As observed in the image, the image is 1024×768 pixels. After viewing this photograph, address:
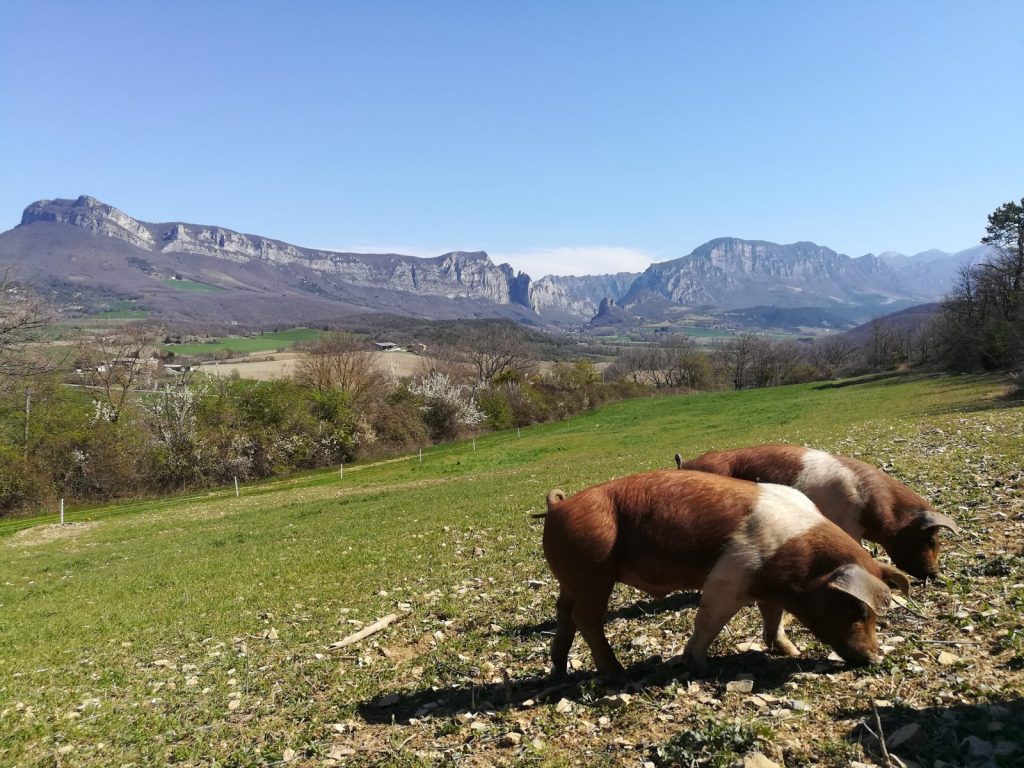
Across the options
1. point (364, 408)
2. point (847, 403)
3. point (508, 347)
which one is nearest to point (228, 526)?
point (364, 408)

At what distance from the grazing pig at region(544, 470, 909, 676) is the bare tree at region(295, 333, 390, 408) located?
65.9m

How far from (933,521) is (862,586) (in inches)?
120

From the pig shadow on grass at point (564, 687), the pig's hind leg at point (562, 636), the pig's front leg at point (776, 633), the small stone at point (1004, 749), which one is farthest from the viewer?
the pig's hind leg at point (562, 636)

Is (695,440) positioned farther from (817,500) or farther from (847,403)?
(817,500)

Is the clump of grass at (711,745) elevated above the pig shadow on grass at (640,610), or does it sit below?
above

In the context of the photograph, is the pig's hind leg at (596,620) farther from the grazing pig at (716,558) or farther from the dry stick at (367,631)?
the dry stick at (367,631)

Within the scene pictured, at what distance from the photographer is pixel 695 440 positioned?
39312 mm

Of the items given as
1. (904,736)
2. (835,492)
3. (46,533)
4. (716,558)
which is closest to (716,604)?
(716,558)

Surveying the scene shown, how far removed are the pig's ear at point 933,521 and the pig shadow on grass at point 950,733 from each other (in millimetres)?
3084

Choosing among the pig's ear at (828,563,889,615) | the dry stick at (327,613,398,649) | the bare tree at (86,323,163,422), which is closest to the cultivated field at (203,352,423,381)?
the bare tree at (86,323,163,422)

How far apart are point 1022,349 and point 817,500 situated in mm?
53583

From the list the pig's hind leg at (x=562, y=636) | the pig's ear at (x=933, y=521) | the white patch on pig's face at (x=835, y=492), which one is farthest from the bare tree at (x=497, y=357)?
the pig's hind leg at (x=562, y=636)

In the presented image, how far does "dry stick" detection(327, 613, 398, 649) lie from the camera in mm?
9202

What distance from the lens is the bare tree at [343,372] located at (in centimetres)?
7219
